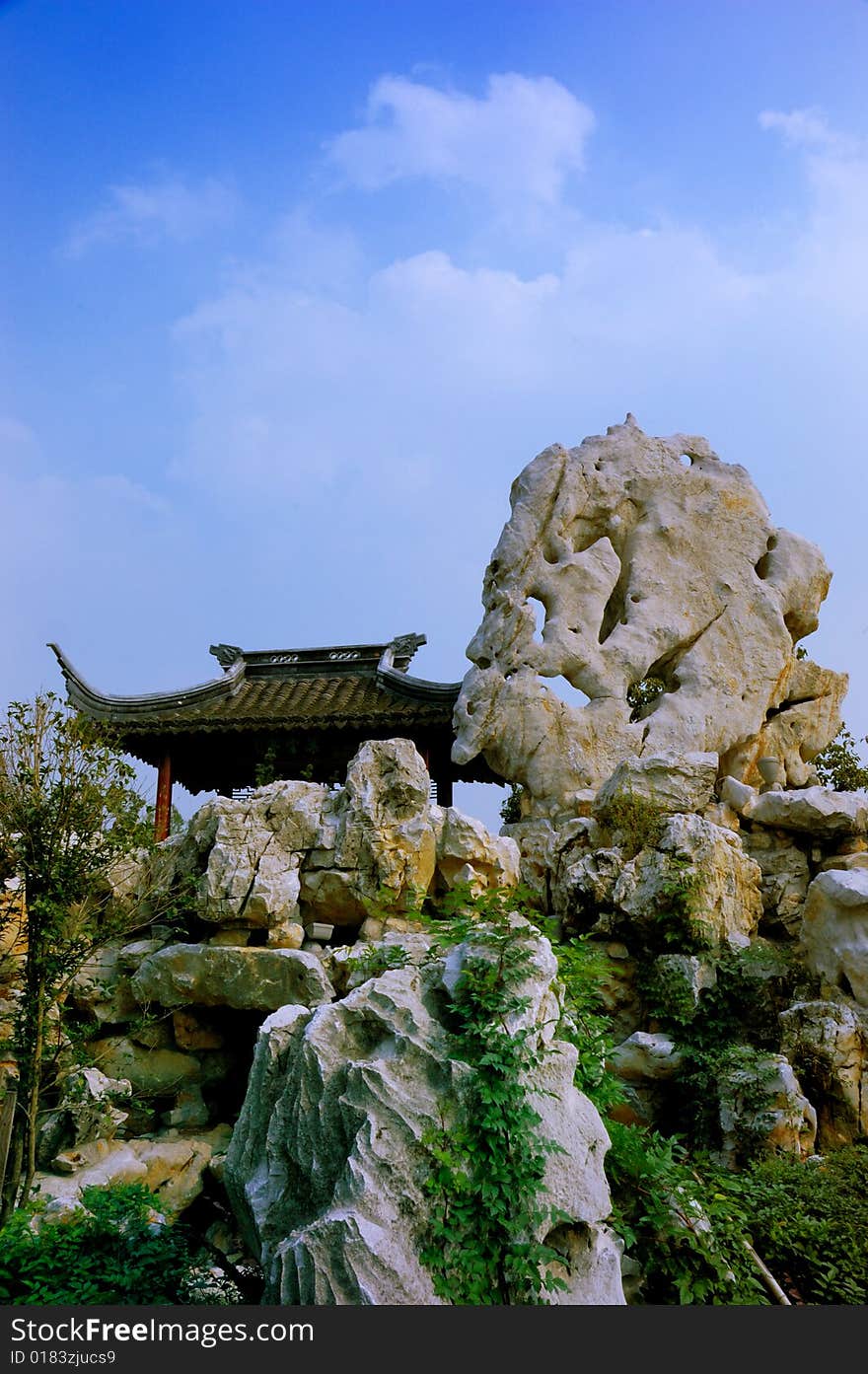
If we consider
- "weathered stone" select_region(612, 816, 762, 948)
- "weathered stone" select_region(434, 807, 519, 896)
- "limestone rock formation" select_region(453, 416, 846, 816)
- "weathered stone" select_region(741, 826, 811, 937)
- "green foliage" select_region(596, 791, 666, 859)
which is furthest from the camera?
"limestone rock formation" select_region(453, 416, 846, 816)

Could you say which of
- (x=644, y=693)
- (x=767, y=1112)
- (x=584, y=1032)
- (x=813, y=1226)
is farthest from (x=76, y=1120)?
(x=644, y=693)

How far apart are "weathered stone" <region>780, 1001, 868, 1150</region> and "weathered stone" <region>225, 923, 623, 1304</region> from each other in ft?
11.2

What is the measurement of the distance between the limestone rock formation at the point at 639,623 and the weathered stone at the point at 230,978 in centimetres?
392

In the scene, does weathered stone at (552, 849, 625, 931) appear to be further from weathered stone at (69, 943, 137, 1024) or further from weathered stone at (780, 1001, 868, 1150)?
weathered stone at (69, 943, 137, 1024)

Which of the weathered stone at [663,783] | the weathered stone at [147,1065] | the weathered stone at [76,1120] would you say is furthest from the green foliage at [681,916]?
the weathered stone at [76,1120]

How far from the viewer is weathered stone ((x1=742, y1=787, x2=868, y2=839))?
9.77m

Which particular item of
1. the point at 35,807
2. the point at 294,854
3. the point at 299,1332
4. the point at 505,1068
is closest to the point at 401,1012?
the point at 505,1068

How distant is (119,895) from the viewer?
27.8ft

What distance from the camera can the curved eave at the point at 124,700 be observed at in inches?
491

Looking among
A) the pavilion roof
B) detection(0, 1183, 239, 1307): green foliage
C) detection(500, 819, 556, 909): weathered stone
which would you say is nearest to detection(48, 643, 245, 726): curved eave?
the pavilion roof

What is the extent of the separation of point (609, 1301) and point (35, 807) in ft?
14.8

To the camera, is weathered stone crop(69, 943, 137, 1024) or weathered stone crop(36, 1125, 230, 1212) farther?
weathered stone crop(69, 943, 137, 1024)

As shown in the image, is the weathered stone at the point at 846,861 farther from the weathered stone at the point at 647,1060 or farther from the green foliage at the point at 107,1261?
the green foliage at the point at 107,1261

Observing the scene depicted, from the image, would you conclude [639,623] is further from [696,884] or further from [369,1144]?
[369,1144]
